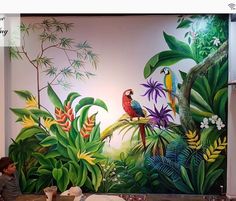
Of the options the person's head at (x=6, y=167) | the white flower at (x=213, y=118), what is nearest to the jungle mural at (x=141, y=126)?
the white flower at (x=213, y=118)

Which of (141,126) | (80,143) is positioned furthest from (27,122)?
(141,126)

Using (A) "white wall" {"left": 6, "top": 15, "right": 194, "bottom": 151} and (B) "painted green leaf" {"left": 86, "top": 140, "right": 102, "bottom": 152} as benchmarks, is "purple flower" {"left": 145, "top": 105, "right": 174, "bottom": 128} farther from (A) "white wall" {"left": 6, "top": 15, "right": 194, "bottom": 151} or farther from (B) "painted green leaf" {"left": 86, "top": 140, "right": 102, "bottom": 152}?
(B) "painted green leaf" {"left": 86, "top": 140, "right": 102, "bottom": 152}

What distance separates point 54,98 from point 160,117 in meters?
1.48

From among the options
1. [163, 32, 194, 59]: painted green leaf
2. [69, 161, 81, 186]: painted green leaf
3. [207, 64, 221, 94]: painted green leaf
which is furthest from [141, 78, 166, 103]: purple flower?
[69, 161, 81, 186]: painted green leaf

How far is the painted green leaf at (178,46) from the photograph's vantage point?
450 centimetres

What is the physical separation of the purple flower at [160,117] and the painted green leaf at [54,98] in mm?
1229

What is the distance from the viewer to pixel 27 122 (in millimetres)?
4652

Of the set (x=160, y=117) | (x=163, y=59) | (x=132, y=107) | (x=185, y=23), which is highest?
(x=185, y=23)

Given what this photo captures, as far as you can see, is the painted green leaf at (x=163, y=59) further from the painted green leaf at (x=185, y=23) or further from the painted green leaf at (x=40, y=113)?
the painted green leaf at (x=40, y=113)

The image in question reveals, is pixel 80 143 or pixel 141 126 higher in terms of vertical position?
pixel 141 126

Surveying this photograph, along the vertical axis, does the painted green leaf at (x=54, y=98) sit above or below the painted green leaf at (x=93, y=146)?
above

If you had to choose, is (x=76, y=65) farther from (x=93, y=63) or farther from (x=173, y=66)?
(x=173, y=66)

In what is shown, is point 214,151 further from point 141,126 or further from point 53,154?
point 53,154
